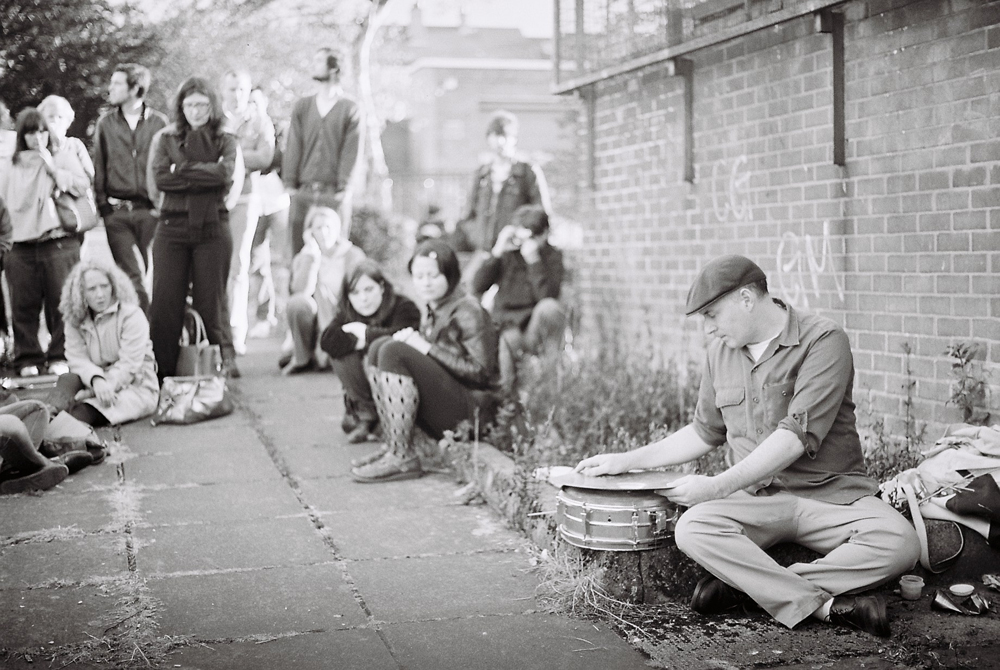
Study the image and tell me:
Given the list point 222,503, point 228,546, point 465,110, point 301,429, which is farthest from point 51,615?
point 465,110

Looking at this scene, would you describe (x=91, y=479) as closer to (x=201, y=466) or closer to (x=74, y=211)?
(x=201, y=466)

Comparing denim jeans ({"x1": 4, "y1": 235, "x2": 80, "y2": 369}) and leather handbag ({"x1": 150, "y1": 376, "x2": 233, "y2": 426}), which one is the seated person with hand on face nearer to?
leather handbag ({"x1": 150, "y1": 376, "x2": 233, "y2": 426})

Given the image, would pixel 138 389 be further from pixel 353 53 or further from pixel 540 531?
pixel 353 53

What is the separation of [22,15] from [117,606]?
744 cm

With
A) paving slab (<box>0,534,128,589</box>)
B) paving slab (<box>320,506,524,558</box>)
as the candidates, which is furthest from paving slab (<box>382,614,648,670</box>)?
paving slab (<box>0,534,128,589</box>)

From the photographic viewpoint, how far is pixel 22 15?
9.93 m

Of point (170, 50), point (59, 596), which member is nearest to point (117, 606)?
point (59, 596)

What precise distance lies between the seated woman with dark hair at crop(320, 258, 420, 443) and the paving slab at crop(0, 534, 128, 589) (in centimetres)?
203

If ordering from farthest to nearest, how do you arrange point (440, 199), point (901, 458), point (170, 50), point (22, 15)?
point (440, 199) < point (170, 50) < point (22, 15) < point (901, 458)

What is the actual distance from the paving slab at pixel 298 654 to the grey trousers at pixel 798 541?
1.00 meters

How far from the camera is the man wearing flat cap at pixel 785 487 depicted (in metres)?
3.95

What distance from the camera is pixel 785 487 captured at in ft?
13.8

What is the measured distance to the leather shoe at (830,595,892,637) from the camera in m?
3.85

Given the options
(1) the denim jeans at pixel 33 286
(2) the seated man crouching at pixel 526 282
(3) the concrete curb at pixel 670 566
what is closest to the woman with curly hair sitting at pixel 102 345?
(1) the denim jeans at pixel 33 286
